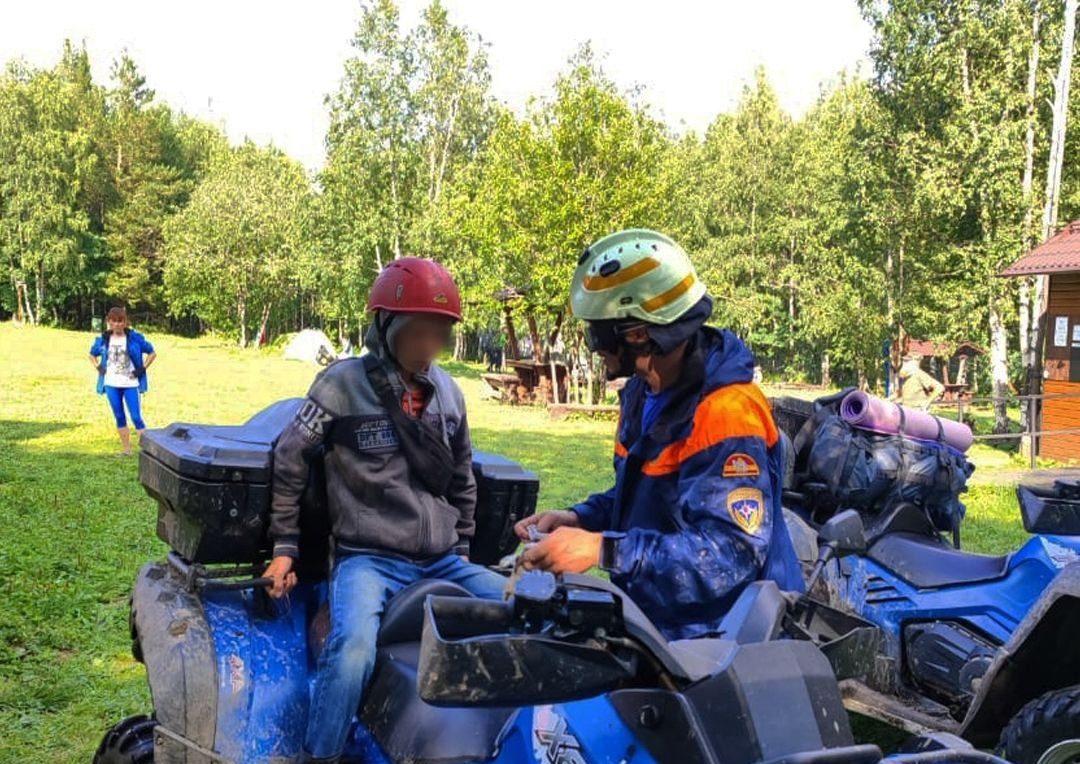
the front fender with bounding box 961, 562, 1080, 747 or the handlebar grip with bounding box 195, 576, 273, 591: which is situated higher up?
the handlebar grip with bounding box 195, 576, 273, 591

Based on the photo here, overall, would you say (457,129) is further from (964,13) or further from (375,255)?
(964,13)

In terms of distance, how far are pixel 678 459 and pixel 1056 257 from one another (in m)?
17.4

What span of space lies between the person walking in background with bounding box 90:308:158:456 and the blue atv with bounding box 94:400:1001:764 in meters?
9.41

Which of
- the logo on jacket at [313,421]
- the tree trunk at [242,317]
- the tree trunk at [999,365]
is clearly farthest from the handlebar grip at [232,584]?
the tree trunk at [242,317]

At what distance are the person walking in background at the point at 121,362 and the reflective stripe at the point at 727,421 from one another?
1125cm

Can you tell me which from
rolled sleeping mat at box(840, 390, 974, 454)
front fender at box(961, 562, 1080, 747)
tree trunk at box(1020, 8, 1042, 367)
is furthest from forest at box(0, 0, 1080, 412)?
front fender at box(961, 562, 1080, 747)

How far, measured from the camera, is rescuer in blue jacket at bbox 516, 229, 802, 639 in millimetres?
1836

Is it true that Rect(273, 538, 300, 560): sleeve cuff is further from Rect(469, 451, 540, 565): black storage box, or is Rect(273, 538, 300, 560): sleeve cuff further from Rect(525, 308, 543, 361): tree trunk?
Rect(525, 308, 543, 361): tree trunk

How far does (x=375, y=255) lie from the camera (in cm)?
4388

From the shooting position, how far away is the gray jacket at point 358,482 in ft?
10.4

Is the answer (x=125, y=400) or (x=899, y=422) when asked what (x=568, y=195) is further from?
(x=899, y=422)

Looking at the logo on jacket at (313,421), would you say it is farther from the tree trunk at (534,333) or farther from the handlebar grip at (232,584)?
the tree trunk at (534,333)

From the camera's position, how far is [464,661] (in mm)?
1332

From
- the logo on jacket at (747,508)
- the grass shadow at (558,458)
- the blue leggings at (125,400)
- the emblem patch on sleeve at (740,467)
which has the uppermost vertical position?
the emblem patch on sleeve at (740,467)
